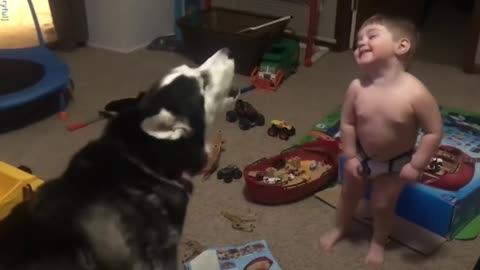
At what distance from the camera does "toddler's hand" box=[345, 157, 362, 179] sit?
172cm

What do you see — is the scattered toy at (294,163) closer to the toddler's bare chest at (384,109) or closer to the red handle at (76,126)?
the toddler's bare chest at (384,109)

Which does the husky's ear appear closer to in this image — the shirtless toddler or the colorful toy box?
the shirtless toddler

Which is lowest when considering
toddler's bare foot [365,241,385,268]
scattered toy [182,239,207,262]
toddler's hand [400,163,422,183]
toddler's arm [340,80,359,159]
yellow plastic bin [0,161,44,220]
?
toddler's bare foot [365,241,385,268]

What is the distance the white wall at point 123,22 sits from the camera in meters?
3.33

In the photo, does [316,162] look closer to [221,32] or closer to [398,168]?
[398,168]

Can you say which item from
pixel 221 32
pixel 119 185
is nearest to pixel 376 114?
pixel 119 185

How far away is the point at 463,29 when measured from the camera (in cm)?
389

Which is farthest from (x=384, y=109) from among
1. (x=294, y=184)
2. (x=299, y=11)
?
(x=299, y=11)

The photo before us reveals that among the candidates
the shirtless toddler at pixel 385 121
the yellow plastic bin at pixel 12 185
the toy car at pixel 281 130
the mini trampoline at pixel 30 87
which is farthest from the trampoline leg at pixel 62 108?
the shirtless toddler at pixel 385 121

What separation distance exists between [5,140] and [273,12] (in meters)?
1.73

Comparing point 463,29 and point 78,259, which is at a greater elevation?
point 78,259

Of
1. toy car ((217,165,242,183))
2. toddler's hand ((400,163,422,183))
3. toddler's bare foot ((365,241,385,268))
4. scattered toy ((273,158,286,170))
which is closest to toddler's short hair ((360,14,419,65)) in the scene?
toddler's hand ((400,163,422,183))

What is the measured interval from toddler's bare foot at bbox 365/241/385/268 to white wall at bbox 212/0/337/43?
1829 mm

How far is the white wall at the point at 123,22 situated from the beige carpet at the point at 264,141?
84 mm
